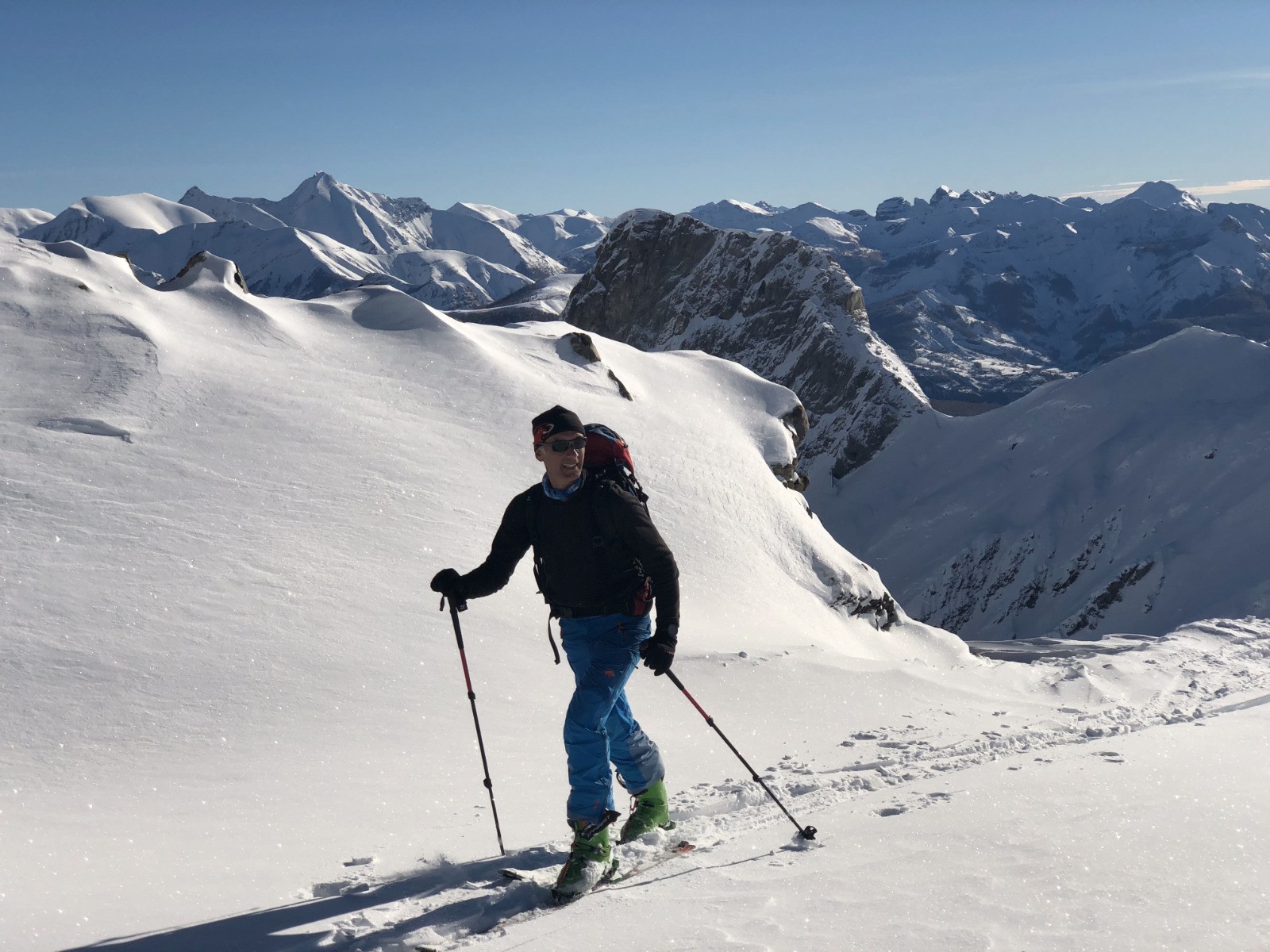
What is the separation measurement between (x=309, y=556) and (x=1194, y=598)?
57933 mm

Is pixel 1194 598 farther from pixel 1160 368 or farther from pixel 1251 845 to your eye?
pixel 1251 845

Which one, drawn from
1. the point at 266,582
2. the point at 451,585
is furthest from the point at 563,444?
the point at 266,582

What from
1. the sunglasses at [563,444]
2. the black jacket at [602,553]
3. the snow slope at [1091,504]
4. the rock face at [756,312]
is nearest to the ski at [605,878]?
the black jacket at [602,553]

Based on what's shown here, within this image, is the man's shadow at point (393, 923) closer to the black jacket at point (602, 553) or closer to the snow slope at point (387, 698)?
the snow slope at point (387, 698)

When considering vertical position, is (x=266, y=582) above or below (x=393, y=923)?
above

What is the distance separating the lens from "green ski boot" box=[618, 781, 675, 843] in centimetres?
545

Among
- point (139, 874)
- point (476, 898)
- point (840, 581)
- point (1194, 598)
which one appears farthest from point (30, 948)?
point (1194, 598)

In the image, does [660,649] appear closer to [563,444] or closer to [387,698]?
[563,444]

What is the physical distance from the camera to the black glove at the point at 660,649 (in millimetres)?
4855

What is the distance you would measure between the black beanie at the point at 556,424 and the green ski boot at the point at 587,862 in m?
1.92

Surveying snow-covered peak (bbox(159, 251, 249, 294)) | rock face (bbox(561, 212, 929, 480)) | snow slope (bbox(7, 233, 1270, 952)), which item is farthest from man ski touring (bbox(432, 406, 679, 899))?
rock face (bbox(561, 212, 929, 480))

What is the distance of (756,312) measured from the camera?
97.4 metres

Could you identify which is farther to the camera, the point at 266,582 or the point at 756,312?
the point at 756,312

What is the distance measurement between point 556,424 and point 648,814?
7.68 feet
